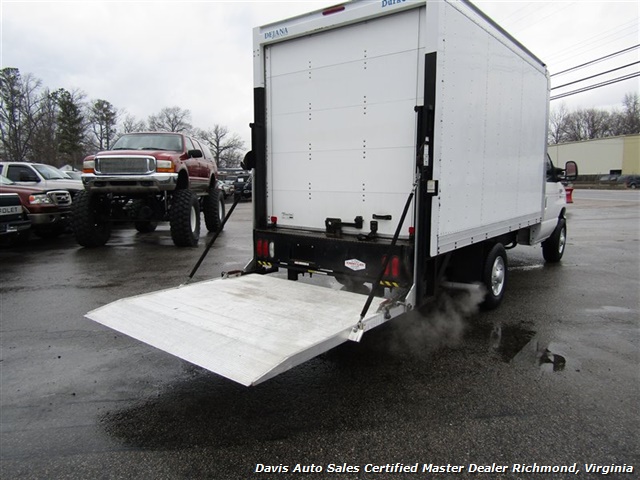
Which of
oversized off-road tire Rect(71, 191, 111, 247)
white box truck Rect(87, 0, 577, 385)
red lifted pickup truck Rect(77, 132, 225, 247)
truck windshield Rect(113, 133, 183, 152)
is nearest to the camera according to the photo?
white box truck Rect(87, 0, 577, 385)

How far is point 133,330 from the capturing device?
354 centimetres

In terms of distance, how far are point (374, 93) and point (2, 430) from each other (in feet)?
13.1

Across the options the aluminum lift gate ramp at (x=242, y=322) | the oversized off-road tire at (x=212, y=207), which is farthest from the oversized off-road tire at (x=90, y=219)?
the aluminum lift gate ramp at (x=242, y=322)

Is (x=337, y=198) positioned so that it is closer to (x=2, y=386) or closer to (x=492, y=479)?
(x=492, y=479)

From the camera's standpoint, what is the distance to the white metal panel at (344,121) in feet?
13.6

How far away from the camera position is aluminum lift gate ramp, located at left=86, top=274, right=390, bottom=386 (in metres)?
2.93

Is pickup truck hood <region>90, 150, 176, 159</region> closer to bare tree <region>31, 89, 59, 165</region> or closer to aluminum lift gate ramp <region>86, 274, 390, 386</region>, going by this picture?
aluminum lift gate ramp <region>86, 274, 390, 386</region>

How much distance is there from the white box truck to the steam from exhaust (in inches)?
14.4

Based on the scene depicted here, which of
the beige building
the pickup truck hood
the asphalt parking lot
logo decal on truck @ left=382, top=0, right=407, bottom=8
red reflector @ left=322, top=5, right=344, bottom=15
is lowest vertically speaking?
the asphalt parking lot

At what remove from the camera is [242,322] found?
3.57 m

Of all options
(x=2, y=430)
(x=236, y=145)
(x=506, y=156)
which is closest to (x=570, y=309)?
(x=506, y=156)

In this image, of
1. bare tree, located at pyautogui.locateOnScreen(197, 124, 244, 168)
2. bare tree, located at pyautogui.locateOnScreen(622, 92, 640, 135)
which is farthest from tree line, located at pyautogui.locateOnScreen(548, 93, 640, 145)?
bare tree, located at pyautogui.locateOnScreen(197, 124, 244, 168)

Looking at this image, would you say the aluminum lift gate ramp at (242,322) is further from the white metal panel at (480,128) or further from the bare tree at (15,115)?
the bare tree at (15,115)

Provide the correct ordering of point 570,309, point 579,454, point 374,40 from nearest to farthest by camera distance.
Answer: point 579,454
point 374,40
point 570,309
